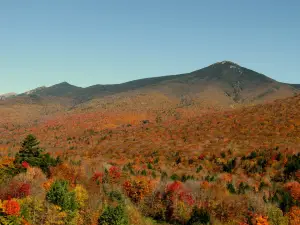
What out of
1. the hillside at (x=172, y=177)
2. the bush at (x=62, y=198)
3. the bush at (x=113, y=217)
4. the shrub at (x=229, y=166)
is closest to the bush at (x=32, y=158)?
the hillside at (x=172, y=177)

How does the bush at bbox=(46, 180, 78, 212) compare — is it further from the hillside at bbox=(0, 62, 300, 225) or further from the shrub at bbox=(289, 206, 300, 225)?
the shrub at bbox=(289, 206, 300, 225)

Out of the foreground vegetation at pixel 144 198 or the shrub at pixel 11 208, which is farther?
the foreground vegetation at pixel 144 198

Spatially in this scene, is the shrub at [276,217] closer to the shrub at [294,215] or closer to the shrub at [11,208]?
the shrub at [294,215]

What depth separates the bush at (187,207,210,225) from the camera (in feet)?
65.0

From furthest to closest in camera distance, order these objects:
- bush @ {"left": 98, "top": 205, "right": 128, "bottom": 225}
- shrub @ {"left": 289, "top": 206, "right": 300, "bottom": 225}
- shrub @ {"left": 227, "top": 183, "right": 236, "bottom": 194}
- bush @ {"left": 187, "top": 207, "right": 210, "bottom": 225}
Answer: shrub @ {"left": 227, "top": 183, "right": 236, "bottom": 194} → bush @ {"left": 187, "top": 207, "right": 210, "bottom": 225} → shrub @ {"left": 289, "top": 206, "right": 300, "bottom": 225} → bush @ {"left": 98, "top": 205, "right": 128, "bottom": 225}

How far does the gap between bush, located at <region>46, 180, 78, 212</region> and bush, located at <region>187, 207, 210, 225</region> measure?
7.17m

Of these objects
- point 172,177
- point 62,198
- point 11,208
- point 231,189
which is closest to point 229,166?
point 172,177

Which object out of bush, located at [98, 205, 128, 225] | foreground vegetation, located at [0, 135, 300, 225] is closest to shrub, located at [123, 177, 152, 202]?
foreground vegetation, located at [0, 135, 300, 225]

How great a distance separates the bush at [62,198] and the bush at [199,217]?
7.17 m

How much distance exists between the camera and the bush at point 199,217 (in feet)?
65.0

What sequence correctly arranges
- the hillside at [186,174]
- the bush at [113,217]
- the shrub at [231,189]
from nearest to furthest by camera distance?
the bush at [113,217] < the hillside at [186,174] < the shrub at [231,189]

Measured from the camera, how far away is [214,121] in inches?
2505

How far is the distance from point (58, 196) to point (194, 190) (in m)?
9.52

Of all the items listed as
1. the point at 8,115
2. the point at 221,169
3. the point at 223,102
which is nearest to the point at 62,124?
the point at 8,115
